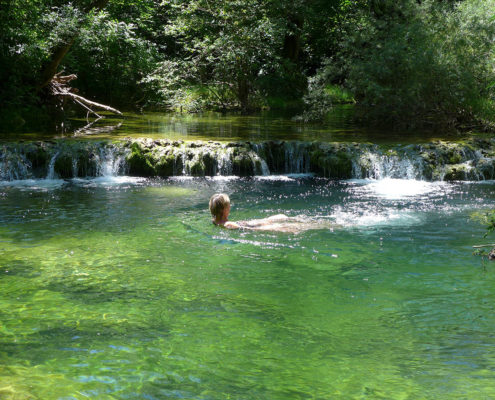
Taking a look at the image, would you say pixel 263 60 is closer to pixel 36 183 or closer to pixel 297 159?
pixel 297 159

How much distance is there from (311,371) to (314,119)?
17.9 meters

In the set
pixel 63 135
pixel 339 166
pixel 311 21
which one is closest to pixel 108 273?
pixel 339 166

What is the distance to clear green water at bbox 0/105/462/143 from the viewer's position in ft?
57.0

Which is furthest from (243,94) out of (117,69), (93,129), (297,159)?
(297,159)

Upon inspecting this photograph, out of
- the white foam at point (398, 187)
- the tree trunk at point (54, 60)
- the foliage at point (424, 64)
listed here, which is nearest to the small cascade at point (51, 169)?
the tree trunk at point (54, 60)

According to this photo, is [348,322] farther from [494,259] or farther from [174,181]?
[174,181]

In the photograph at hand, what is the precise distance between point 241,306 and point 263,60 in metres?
22.1

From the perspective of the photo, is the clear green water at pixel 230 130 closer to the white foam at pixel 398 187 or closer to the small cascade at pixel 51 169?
the small cascade at pixel 51 169

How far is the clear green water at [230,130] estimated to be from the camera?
57.0ft

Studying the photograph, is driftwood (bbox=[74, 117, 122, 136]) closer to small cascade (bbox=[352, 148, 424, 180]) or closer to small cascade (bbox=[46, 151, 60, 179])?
small cascade (bbox=[46, 151, 60, 179])

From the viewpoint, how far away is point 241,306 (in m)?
6.25

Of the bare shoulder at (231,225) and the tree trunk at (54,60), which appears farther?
the tree trunk at (54,60)

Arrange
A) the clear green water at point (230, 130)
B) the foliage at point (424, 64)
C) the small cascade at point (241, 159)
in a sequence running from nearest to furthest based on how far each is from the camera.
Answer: the small cascade at point (241, 159)
the clear green water at point (230, 130)
the foliage at point (424, 64)

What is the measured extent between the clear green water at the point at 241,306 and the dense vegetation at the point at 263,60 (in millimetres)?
8730
